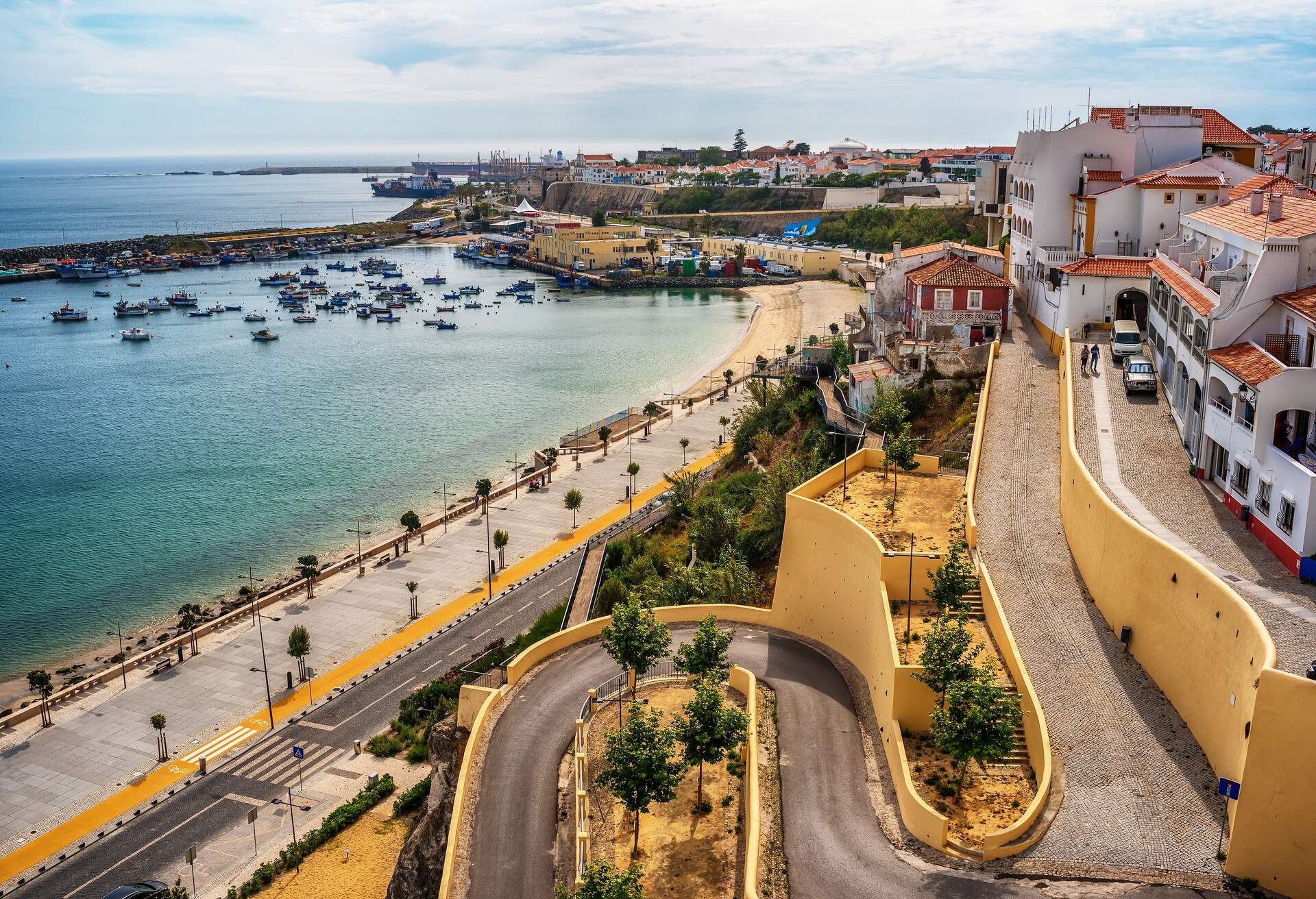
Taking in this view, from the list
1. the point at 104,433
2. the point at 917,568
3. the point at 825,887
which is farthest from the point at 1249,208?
the point at 104,433

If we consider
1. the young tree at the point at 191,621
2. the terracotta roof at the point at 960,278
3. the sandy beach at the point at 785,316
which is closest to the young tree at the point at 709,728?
the young tree at the point at 191,621

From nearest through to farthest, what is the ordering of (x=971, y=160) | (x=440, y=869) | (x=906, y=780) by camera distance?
(x=906, y=780) → (x=440, y=869) → (x=971, y=160)

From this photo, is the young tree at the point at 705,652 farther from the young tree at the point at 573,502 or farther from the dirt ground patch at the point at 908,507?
the young tree at the point at 573,502

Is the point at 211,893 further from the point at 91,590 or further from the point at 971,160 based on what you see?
the point at 971,160

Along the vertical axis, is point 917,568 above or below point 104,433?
above

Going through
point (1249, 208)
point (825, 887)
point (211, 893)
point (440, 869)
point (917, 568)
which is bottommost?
point (211, 893)

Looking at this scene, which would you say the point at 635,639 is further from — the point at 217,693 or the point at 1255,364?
the point at 217,693

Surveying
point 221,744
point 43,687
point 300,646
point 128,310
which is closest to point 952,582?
point 221,744
